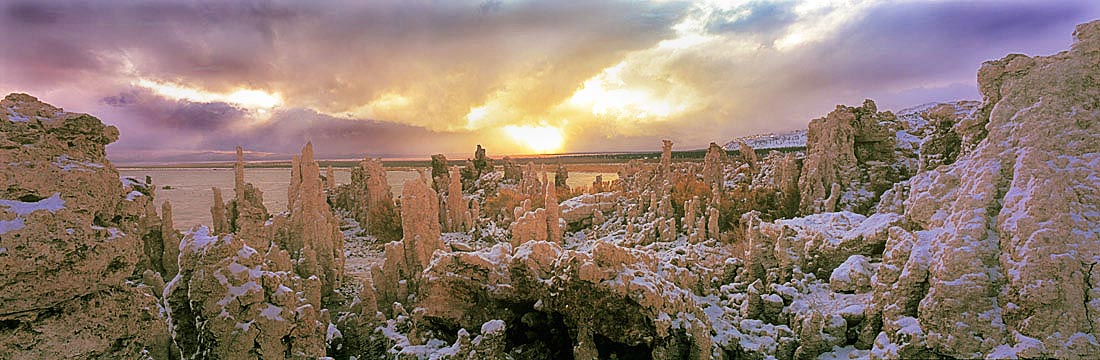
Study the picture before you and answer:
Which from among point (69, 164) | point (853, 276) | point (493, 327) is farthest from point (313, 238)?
point (853, 276)

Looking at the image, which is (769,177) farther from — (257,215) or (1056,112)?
(257,215)

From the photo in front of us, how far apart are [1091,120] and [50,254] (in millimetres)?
8710

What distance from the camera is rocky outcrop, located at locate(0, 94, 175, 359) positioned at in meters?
3.04

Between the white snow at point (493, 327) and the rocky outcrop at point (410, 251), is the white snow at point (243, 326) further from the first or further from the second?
the rocky outcrop at point (410, 251)

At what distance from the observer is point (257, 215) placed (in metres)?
8.45

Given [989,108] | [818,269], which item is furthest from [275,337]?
[989,108]

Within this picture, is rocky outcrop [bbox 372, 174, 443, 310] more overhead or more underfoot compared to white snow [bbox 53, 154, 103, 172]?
more underfoot

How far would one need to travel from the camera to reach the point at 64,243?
3.23 meters

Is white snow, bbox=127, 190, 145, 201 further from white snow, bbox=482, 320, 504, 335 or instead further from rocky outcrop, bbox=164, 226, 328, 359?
white snow, bbox=482, 320, 504, 335

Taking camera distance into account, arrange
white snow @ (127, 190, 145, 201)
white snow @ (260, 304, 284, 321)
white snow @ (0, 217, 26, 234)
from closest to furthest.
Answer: white snow @ (0, 217, 26, 234)
white snow @ (127, 190, 145, 201)
white snow @ (260, 304, 284, 321)

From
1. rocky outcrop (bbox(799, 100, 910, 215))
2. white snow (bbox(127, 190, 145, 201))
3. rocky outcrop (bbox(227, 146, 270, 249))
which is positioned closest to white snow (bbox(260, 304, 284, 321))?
white snow (bbox(127, 190, 145, 201))

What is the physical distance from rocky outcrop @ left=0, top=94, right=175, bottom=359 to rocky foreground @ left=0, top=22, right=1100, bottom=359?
1 centimetres

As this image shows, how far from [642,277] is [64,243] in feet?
18.9

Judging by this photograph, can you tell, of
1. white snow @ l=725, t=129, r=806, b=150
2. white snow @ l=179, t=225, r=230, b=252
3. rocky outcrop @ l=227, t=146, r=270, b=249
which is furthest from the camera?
white snow @ l=725, t=129, r=806, b=150
